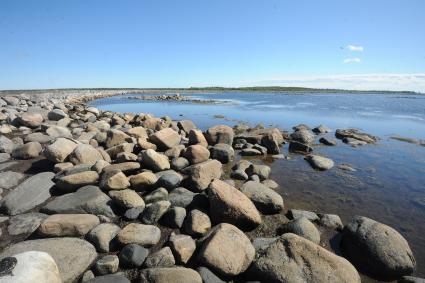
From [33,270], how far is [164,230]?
8.43 feet

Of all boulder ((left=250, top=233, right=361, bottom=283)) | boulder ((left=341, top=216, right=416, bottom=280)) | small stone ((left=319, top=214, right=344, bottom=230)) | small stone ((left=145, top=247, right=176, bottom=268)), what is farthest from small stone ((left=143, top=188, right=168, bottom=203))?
boulder ((left=341, top=216, right=416, bottom=280))

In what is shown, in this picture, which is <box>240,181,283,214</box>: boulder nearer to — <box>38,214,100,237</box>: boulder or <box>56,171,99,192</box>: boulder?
<box>38,214,100,237</box>: boulder

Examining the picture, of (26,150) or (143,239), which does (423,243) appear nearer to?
(143,239)

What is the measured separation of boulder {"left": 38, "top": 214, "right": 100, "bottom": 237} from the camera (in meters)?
5.40

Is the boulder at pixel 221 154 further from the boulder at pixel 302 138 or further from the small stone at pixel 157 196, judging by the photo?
the boulder at pixel 302 138

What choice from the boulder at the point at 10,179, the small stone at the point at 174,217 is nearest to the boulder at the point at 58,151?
the boulder at the point at 10,179

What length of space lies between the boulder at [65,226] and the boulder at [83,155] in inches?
130

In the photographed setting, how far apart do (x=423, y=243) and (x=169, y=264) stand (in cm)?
544

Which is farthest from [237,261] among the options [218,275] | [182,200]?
[182,200]

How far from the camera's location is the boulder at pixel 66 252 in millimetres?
4559

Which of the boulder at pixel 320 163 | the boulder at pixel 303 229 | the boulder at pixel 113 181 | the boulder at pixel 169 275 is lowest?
the boulder at pixel 320 163

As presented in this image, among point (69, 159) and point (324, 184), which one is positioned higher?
point (69, 159)

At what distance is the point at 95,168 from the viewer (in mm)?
7887

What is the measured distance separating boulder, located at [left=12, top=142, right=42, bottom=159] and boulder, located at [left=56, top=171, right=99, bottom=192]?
3.39 meters
